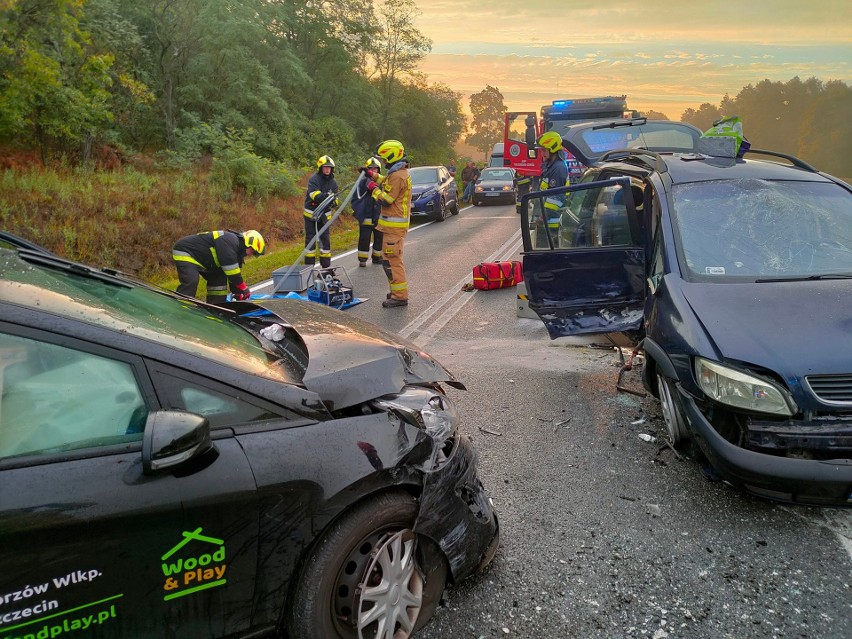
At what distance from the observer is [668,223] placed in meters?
4.55

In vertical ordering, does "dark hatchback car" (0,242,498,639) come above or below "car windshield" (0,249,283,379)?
below

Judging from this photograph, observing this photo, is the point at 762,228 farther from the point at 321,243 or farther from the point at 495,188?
the point at 495,188

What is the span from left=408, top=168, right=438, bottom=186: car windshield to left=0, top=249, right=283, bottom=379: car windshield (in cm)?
1680

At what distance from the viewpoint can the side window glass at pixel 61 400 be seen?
6.24 ft

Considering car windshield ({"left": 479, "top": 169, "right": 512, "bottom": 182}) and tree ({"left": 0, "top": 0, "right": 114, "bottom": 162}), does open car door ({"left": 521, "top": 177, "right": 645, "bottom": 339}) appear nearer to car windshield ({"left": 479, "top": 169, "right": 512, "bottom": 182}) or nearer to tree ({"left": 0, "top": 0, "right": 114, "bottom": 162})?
tree ({"left": 0, "top": 0, "right": 114, "bottom": 162})

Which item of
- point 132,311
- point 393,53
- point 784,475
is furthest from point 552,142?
point 393,53

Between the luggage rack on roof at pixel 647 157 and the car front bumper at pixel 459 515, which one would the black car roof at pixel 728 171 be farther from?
the car front bumper at pixel 459 515

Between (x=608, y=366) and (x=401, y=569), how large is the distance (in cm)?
377

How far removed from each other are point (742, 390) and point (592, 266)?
82.6 inches

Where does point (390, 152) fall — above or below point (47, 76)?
below

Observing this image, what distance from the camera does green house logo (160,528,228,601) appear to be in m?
1.99

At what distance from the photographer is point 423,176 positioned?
1977cm

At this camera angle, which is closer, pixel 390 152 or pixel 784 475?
pixel 784 475

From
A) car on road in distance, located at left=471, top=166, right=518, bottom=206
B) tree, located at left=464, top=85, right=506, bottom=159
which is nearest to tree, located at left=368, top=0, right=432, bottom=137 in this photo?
car on road in distance, located at left=471, top=166, right=518, bottom=206
